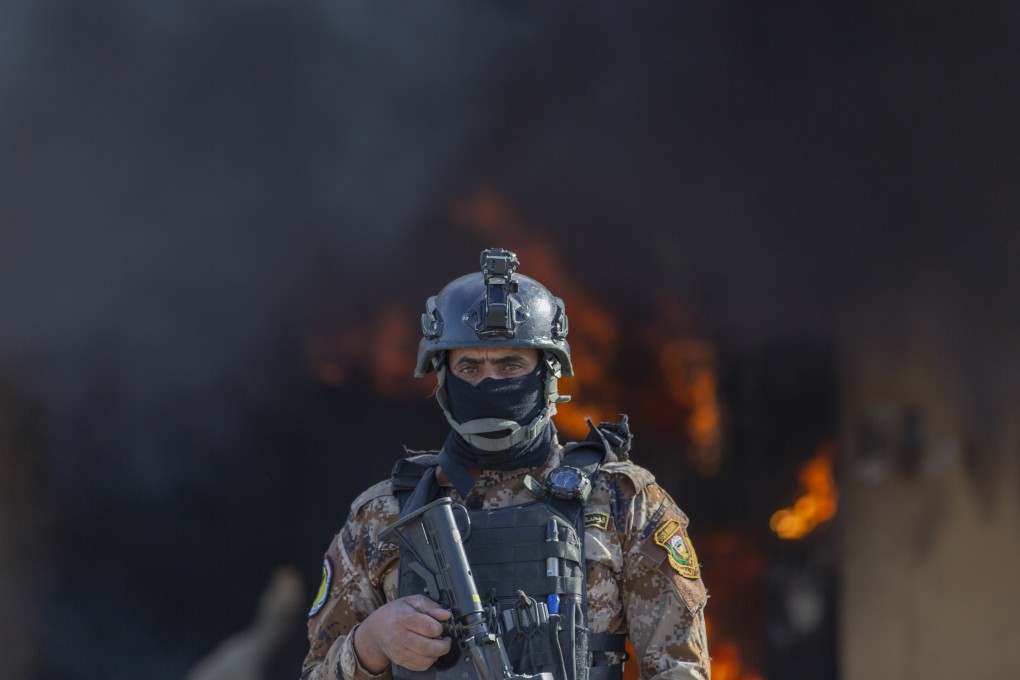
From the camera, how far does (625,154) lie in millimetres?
7426

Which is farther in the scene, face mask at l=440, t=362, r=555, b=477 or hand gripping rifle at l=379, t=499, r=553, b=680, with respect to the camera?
face mask at l=440, t=362, r=555, b=477

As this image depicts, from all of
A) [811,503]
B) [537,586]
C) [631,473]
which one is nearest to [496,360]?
[631,473]

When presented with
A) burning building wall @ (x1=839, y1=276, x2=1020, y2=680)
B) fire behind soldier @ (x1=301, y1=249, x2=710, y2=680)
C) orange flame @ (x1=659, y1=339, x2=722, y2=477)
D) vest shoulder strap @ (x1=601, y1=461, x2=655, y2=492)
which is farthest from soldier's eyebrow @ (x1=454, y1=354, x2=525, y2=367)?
burning building wall @ (x1=839, y1=276, x2=1020, y2=680)

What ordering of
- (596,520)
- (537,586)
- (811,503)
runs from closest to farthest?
(537,586) < (596,520) < (811,503)

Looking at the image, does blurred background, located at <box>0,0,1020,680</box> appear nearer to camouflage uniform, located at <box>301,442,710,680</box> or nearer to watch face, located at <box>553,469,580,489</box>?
camouflage uniform, located at <box>301,442,710,680</box>

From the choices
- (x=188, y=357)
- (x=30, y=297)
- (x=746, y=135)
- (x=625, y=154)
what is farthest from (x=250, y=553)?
(x=746, y=135)

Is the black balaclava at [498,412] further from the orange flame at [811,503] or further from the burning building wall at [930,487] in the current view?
the burning building wall at [930,487]

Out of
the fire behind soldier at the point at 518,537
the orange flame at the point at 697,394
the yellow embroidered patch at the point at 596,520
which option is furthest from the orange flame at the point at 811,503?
the yellow embroidered patch at the point at 596,520

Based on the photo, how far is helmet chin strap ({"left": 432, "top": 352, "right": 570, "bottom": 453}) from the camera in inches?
132

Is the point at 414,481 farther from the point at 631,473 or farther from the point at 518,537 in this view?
the point at 631,473

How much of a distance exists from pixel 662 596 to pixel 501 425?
0.62m

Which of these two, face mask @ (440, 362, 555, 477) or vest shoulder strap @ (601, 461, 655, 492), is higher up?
face mask @ (440, 362, 555, 477)

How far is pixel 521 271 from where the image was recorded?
23.5 feet

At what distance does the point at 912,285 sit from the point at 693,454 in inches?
63.9
